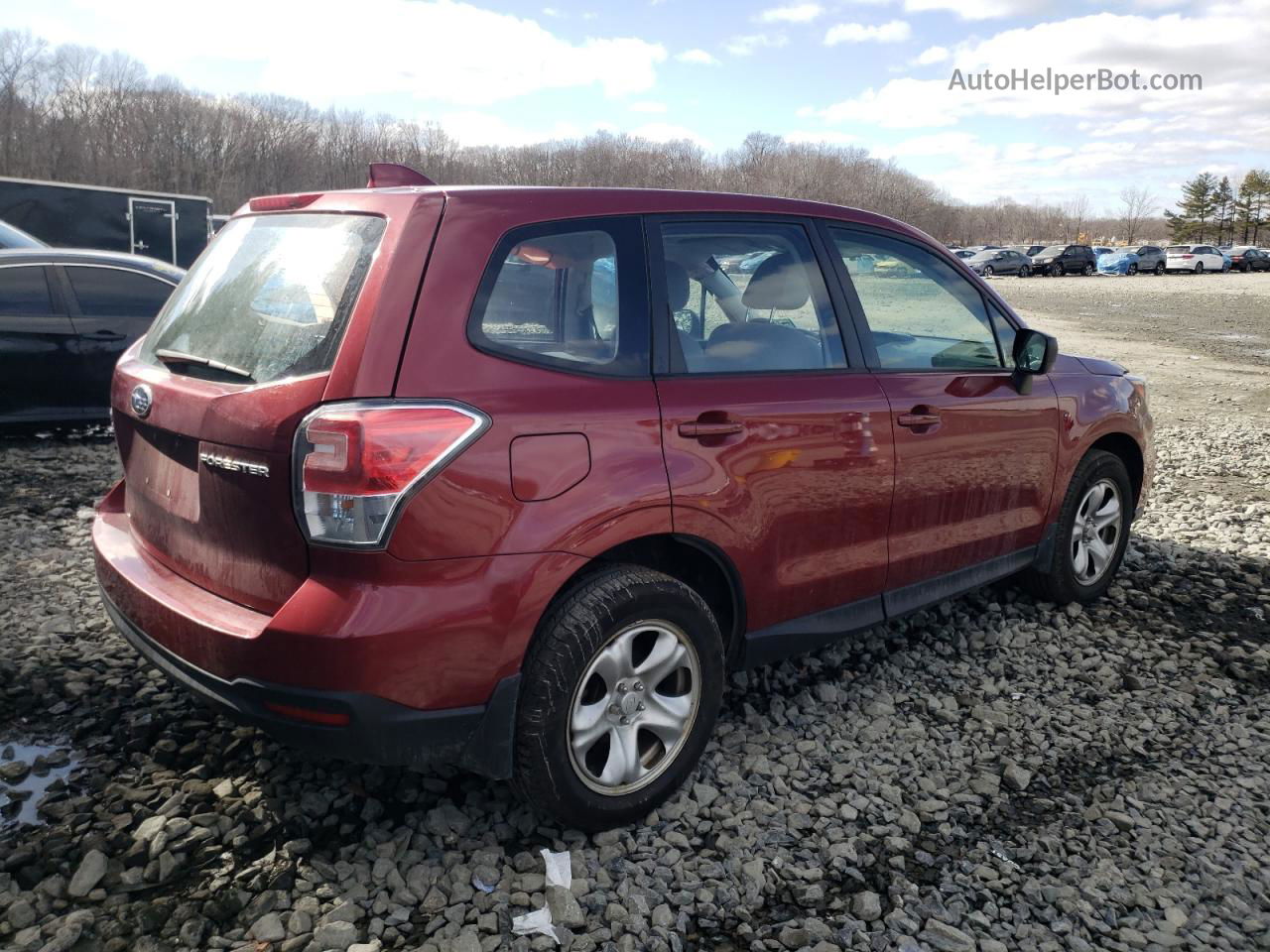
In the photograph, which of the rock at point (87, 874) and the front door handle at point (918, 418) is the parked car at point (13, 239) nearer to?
the rock at point (87, 874)

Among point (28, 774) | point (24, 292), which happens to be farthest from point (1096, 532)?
point (24, 292)

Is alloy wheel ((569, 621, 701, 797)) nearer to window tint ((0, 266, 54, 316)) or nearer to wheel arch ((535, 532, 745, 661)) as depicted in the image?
wheel arch ((535, 532, 745, 661))

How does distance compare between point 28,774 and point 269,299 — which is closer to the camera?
point 269,299

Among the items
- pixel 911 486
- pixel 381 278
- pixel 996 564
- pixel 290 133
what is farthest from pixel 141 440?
pixel 290 133

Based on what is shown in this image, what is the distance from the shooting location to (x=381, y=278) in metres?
2.55

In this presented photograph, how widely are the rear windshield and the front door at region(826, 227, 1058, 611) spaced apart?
1.79m

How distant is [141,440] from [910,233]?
2.86 m

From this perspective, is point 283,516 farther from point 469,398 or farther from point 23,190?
point 23,190

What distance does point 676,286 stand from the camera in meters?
3.13

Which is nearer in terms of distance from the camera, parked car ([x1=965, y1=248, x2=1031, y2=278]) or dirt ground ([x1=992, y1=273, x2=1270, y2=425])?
dirt ground ([x1=992, y1=273, x2=1270, y2=425])

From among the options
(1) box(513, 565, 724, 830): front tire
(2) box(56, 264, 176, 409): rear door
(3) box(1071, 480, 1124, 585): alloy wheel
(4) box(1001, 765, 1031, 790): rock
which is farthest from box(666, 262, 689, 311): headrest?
(2) box(56, 264, 176, 409): rear door

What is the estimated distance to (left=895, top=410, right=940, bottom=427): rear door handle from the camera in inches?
142

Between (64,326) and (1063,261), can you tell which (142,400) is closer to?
(64,326)

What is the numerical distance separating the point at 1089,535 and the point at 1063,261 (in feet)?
191
